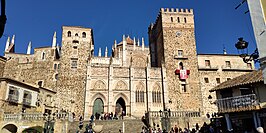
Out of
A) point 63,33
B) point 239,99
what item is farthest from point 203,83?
point 63,33

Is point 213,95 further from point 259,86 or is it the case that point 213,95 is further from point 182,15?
point 259,86

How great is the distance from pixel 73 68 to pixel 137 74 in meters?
11.2

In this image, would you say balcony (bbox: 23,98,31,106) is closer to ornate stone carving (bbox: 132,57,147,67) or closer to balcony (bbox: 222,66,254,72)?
ornate stone carving (bbox: 132,57,147,67)

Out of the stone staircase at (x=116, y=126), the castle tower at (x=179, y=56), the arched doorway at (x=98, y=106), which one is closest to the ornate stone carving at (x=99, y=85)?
the arched doorway at (x=98, y=106)

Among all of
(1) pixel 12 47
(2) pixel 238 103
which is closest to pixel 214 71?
(2) pixel 238 103

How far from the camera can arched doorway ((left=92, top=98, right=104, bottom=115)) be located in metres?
34.6

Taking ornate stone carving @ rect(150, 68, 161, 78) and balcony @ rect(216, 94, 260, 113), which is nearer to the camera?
balcony @ rect(216, 94, 260, 113)

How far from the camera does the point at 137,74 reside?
37.6m

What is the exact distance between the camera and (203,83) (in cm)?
4022

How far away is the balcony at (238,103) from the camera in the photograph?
19277 mm

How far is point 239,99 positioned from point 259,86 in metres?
2.10

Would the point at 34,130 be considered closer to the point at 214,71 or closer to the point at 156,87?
the point at 156,87

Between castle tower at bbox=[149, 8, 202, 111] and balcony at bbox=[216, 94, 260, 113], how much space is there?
49.1ft

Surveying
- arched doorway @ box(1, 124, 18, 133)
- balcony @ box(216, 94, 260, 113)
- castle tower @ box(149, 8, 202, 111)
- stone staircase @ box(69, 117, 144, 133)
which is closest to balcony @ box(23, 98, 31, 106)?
arched doorway @ box(1, 124, 18, 133)
